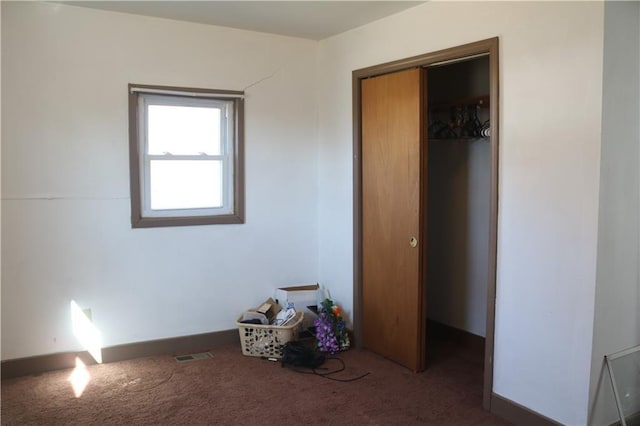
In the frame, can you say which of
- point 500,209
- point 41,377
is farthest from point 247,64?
point 41,377

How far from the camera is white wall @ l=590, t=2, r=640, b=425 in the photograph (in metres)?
2.51

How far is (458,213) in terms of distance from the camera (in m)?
4.23

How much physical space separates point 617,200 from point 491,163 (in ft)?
2.14

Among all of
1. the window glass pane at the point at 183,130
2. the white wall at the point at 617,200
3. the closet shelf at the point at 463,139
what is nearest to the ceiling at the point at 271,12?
the window glass pane at the point at 183,130

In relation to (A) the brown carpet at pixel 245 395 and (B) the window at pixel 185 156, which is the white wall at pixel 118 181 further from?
(A) the brown carpet at pixel 245 395

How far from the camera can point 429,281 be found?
4.56 meters

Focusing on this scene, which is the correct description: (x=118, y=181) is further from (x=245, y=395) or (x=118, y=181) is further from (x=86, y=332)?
(x=245, y=395)

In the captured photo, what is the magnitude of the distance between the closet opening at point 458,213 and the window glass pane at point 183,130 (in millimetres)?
1617

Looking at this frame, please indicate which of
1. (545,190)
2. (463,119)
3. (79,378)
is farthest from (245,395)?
(463,119)

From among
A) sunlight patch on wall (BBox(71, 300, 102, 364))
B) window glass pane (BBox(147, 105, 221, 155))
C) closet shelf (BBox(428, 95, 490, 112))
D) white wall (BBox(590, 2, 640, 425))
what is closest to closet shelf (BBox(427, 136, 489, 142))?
closet shelf (BBox(428, 95, 490, 112))

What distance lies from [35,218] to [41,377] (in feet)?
3.38

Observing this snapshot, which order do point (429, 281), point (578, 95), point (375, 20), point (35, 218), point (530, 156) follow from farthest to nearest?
1. point (429, 281)
2. point (375, 20)
3. point (35, 218)
4. point (530, 156)
5. point (578, 95)

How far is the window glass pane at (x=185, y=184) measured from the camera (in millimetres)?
3920

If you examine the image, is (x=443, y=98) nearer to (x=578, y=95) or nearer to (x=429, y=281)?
(x=429, y=281)
